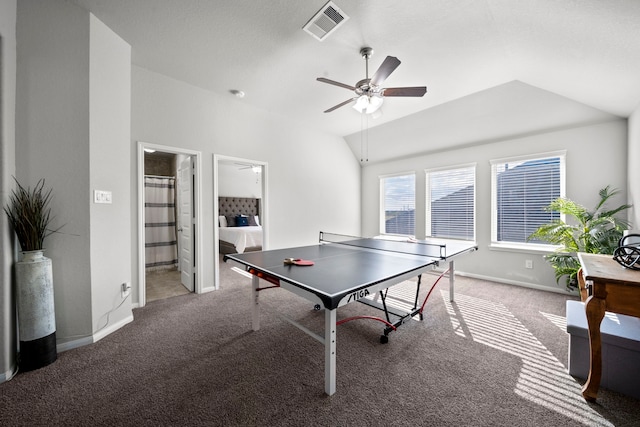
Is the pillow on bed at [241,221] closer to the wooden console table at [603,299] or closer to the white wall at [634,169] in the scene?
the wooden console table at [603,299]

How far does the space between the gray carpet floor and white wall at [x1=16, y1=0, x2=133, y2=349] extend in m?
0.44

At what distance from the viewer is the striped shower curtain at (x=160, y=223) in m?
4.81

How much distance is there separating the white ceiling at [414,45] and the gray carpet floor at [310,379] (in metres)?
2.52

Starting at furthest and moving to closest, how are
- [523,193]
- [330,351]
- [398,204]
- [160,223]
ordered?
[398,204], [160,223], [523,193], [330,351]

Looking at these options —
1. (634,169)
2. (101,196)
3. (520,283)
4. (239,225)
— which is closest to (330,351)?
(101,196)

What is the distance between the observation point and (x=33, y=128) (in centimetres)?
193

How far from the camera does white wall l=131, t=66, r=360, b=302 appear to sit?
10.2 feet

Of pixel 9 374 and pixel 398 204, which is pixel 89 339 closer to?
pixel 9 374

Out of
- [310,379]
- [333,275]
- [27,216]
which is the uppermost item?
[27,216]

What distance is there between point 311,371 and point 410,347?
2.99ft

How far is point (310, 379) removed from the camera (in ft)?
5.63

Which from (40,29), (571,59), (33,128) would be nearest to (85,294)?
(33,128)

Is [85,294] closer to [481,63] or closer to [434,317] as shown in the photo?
[434,317]

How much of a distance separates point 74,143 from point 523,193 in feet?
18.8
